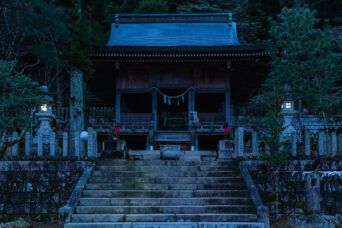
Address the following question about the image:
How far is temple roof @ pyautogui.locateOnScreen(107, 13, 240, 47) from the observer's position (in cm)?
2081

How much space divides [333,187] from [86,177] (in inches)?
233

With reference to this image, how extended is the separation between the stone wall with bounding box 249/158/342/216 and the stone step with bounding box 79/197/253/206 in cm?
97

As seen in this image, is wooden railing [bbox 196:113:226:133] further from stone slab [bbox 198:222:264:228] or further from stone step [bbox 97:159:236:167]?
stone slab [bbox 198:222:264:228]

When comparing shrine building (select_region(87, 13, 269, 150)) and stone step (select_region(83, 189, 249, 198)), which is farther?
shrine building (select_region(87, 13, 269, 150))

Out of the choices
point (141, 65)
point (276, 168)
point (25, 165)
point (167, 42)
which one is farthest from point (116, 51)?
point (276, 168)

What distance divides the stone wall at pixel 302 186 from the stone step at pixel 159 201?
0.97 meters

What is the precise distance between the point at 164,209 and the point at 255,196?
2.07m

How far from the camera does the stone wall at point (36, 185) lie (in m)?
10.9

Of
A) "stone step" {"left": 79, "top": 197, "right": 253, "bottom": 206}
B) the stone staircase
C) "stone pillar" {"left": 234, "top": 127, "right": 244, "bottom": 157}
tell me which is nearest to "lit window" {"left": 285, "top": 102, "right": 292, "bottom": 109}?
"stone pillar" {"left": 234, "top": 127, "right": 244, "bottom": 157}

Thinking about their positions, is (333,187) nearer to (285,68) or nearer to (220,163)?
(220,163)

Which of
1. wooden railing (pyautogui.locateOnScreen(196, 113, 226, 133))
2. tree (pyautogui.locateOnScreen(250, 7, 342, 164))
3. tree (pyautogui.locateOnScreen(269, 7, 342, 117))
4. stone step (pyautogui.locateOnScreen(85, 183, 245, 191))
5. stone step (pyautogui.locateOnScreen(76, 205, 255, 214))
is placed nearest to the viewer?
stone step (pyautogui.locateOnScreen(76, 205, 255, 214))

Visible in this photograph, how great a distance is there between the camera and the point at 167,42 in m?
20.8

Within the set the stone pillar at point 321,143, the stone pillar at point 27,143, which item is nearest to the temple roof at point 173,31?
the stone pillar at point 27,143

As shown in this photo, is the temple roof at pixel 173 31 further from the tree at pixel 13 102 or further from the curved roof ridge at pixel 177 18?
the tree at pixel 13 102
